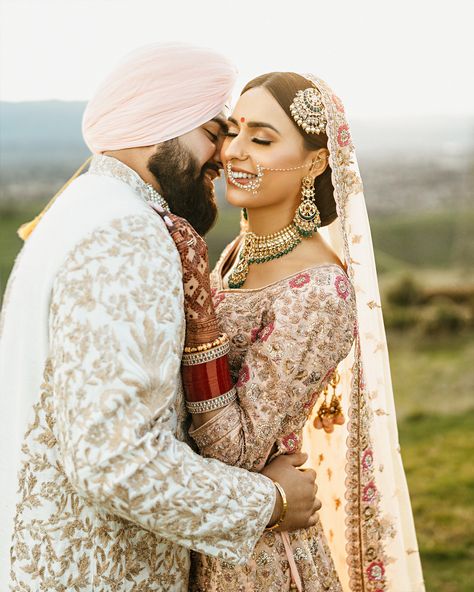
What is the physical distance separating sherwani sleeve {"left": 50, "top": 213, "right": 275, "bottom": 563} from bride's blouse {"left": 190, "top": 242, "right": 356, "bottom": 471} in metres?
0.22

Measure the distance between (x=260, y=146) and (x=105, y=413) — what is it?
901 millimetres

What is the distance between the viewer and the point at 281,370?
1713mm

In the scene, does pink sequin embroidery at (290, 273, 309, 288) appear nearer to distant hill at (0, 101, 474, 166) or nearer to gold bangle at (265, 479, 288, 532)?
gold bangle at (265, 479, 288, 532)

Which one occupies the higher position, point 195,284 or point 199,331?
point 195,284

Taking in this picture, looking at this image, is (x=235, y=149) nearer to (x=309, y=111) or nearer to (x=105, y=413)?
(x=309, y=111)

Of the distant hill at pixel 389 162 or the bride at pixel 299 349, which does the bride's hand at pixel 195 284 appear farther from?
the distant hill at pixel 389 162

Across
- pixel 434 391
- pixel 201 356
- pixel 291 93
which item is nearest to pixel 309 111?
pixel 291 93

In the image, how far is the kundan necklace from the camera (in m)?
1.98

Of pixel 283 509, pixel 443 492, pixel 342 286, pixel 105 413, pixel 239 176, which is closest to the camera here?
pixel 105 413

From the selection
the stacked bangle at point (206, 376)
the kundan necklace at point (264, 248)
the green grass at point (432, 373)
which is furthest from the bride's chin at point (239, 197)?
the green grass at point (432, 373)

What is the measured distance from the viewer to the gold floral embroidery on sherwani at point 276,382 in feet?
5.57

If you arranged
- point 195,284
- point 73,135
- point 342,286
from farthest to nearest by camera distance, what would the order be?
point 73,135 → point 342,286 → point 195,284

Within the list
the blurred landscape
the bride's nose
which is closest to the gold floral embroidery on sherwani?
the bride's nose

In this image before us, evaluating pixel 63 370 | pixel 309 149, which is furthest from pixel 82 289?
pixel 309 149
